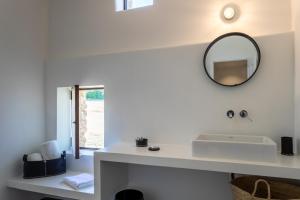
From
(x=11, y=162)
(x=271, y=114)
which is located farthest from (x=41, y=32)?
(x=271, y=114)

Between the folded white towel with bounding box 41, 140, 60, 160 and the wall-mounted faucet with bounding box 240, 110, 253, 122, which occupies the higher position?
the wall-mounted faucet with bounding box 240, 110, 253, 122

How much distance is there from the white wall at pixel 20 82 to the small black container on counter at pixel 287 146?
88.8 inches

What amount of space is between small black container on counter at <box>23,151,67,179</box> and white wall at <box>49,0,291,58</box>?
112 cm

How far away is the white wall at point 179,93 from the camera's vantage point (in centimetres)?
161

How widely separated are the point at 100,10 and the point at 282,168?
2.08 meters

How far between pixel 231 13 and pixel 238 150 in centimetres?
108

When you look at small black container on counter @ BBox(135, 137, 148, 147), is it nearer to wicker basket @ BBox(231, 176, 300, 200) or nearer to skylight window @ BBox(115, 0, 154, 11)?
wicker basket @ BBox(231, 176, 300, 200)

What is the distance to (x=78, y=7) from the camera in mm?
2350

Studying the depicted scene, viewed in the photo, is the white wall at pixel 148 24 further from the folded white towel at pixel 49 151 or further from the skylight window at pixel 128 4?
the folded white towel at pixel 49 151

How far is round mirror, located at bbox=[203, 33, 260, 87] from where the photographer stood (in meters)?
1.67

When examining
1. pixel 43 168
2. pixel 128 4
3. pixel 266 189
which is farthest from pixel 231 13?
pixel 43 168

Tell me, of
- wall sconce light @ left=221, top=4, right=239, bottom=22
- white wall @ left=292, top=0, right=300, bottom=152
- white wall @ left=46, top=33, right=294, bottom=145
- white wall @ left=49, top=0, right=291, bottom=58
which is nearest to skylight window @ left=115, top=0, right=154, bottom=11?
white wall @ left=49, top=0, right=291, bottom=58

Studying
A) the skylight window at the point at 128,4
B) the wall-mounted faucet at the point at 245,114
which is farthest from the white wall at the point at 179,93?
the skylight window at the point at 128,4

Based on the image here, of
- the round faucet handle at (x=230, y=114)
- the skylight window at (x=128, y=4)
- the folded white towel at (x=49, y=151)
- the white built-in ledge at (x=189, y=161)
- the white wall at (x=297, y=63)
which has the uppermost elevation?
the skylight window at (x=128, y=4)
